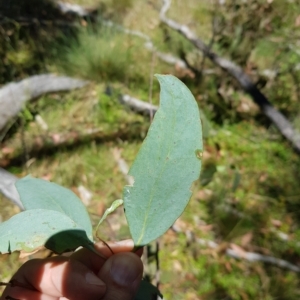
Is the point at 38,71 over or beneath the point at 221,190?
beneath

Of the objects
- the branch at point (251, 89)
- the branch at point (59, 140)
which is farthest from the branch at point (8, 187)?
the branch at point (251, 89)

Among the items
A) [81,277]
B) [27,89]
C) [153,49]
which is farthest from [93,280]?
[153,49]

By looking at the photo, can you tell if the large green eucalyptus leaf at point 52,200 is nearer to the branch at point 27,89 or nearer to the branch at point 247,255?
the branch at point 247,255

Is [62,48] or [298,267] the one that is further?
[62,48]

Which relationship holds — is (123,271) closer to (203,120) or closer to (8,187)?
(8,187)

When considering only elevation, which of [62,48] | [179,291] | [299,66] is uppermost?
[299,66]

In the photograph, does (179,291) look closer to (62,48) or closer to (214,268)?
(214,268)

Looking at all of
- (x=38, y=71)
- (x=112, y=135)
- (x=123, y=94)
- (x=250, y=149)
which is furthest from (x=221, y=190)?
(x=38, y=71)
